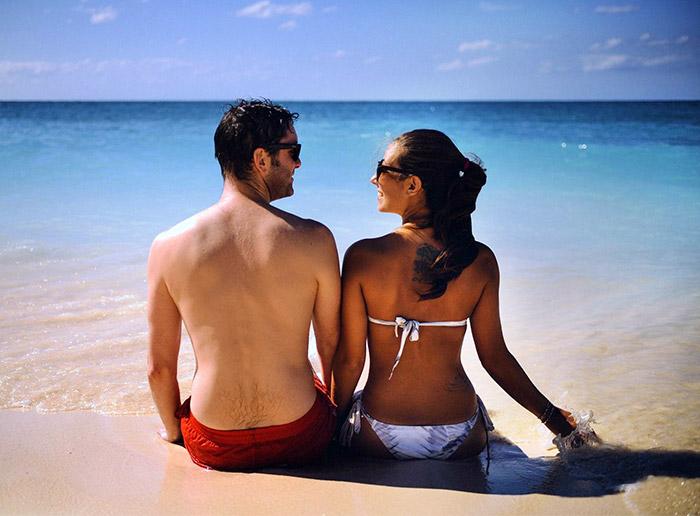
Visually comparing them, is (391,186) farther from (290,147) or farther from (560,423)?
(560,423)

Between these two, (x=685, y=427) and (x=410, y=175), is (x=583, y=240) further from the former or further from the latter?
(x=410, y=175)

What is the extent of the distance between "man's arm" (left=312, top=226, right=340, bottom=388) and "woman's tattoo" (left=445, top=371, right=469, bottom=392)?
0.48m

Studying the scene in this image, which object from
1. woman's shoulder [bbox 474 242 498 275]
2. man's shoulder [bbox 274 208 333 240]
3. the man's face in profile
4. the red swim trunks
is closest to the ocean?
the man's face in profile

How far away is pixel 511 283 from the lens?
223 inches

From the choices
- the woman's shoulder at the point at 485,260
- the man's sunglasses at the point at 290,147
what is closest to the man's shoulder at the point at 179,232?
the man's sunglasses at the point at 290,147

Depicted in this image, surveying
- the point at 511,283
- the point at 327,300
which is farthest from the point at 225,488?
the point at 511,283

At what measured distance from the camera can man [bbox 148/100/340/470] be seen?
7.88ft

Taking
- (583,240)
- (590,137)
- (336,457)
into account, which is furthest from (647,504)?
(590,137)

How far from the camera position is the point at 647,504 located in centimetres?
234

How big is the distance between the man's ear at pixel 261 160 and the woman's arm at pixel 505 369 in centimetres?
99

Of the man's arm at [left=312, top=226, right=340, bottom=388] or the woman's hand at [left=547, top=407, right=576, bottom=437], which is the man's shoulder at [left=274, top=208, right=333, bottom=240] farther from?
the woman's hand at [left=547, top=407, right=576, bottom=437]

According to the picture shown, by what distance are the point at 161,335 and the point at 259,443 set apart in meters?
0.54

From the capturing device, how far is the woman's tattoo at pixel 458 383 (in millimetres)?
2645

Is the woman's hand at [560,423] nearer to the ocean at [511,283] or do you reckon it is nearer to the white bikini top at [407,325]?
the ocean at [511,283]
